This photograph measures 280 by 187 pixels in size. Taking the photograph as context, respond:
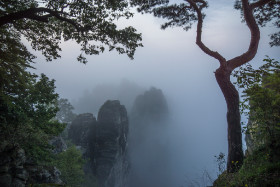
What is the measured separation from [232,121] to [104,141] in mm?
45799

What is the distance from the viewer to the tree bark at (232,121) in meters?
6.27

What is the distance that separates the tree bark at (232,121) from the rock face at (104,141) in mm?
44450

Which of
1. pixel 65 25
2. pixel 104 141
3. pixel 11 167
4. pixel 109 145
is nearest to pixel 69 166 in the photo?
pixel 109 145

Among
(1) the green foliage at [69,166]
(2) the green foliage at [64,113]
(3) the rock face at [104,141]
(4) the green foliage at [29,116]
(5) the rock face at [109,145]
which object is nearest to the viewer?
(4) the green foliage at [29,116]

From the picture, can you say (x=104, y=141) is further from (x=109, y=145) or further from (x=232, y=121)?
(x=232, y=121)

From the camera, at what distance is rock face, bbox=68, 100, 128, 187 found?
46.2 metres

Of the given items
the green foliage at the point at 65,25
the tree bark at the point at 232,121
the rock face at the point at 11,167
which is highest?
the green foliage at the point at 65,25

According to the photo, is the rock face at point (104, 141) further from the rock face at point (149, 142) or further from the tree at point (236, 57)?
the tree at point (236, 57)

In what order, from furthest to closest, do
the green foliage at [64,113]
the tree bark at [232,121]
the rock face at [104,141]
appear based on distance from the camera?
the green foliage at [64,113] → the rock face at [104,141] → the tree bark at [232,121]

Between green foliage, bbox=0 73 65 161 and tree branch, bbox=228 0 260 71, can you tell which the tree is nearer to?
tree branch, bbox=228 0 260 71

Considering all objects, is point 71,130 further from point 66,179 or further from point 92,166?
point 66,179

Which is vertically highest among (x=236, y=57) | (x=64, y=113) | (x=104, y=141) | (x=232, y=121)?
(x=64, y=113)

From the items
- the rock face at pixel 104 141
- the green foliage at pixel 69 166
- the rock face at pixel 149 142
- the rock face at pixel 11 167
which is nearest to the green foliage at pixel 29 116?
the rock face at pixel 11 167

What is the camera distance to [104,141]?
159 ft
